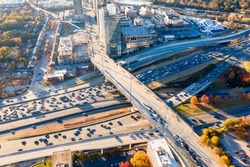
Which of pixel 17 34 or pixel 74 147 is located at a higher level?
pixel 17 34

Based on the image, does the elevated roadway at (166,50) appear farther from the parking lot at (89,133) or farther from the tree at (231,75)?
the parking lot at (89,133)

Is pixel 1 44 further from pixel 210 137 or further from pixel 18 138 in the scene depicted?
pixel 210 137

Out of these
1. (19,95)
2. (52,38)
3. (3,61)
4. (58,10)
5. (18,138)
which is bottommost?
(18,138)

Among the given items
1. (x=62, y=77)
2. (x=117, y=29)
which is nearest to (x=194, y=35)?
(x=117, y=29)

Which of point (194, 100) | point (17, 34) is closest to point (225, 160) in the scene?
point (194, 100)

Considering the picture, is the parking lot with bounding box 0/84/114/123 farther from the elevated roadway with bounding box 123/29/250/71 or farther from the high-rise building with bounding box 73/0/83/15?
the high-rise building with bounding box 73/0/83/15

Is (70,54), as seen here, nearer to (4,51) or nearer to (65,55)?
(65,55)

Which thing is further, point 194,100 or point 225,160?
point 194,100
